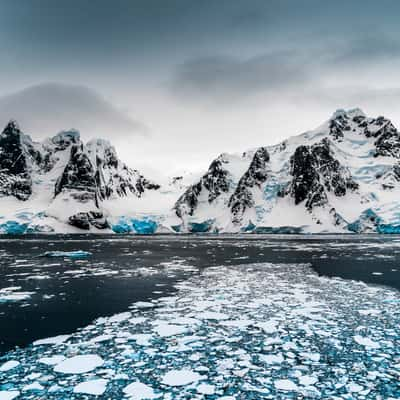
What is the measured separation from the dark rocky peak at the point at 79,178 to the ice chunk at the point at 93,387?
15641 cm

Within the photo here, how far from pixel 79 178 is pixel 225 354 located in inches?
6581

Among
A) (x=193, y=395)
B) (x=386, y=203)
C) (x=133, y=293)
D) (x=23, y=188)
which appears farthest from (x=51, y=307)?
(x=23, y=188)

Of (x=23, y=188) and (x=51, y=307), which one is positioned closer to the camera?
(x=51, y=307)

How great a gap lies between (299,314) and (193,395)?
248 inches

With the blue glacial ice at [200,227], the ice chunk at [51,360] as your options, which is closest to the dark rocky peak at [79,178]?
the blue glacial ice at [200,227]

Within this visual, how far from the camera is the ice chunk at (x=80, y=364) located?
677 cm

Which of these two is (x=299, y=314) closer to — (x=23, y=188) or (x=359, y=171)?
(x=359, y=171)

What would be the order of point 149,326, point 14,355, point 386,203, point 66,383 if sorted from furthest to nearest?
point 386,203, point 149,326, point 14,355, point 66,383

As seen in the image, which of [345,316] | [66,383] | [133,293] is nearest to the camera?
[66,383]

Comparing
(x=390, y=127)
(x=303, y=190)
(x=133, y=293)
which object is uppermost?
(x=390, y=127)

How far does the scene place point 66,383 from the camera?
6172mm

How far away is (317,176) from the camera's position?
156 metres

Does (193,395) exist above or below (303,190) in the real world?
below

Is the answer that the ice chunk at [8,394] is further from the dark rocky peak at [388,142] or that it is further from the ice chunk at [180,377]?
the dark rocky peak at [388,142]
